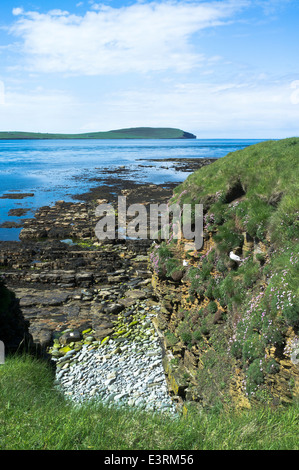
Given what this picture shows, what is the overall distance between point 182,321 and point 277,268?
6.07m

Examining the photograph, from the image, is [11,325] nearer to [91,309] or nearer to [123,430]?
[123,430]

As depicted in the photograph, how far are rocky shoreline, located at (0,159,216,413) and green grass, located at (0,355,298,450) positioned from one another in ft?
5.96

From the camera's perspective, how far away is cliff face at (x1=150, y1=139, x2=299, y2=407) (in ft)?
26.5

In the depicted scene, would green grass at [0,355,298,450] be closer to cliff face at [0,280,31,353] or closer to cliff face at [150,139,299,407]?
cliff face at [150,139,299,407]

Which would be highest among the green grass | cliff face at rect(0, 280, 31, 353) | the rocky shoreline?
the green grass

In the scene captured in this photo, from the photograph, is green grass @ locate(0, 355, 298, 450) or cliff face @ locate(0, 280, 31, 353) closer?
green grass @ locate(0, 355, 298, 450)

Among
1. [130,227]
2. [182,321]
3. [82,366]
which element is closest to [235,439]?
[182,321]

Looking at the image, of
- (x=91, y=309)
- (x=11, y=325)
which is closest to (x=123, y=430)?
(x=11, y=325)

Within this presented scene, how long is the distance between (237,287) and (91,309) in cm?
1397

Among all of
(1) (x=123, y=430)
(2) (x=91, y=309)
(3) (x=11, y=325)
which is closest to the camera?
(1) (x=123, y=430)

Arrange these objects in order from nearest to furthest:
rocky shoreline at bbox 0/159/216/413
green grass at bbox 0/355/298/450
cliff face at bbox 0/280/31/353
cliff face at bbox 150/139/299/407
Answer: green grass at bbox 0/355/298/450
cliff face at bbox 150/139/299/407
cliff face at bbox 0/280/31/353
rocky shoreline at bbox 0/159/216/413

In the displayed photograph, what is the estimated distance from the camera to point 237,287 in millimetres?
10727

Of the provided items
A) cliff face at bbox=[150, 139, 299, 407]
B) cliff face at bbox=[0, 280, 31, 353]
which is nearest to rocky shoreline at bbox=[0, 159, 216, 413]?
cliff face at bbox=[0, 280, 31, 353]
